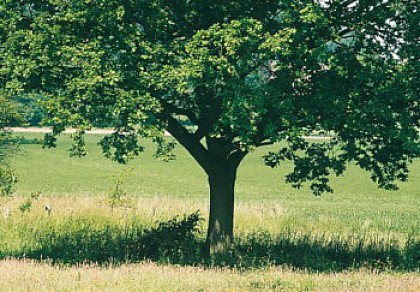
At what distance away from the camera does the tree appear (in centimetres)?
1543

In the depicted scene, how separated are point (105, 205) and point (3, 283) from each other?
37.9 ft

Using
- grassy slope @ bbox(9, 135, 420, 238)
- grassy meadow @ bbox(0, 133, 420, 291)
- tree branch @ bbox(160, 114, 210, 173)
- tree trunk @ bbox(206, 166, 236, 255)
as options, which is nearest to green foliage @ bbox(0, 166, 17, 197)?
grassy meadow @ bbox(0, 133, 420, 291)

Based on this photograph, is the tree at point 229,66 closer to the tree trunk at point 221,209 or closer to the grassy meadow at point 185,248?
the tree trunk at point 221,209

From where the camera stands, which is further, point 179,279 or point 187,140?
point 187,140

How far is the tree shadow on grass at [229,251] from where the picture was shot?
18047mm

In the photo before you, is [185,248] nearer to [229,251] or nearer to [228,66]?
[229,251]

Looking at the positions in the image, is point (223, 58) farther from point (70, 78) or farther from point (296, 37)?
point (70, 78)

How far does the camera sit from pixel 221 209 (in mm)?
19188

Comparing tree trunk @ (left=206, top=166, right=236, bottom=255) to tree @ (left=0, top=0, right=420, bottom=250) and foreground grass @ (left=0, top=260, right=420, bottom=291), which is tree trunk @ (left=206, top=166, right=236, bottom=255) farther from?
foreground grass @ (left=0, top=260, right=420, bottom=291)

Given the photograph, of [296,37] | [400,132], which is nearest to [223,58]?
[296,37]

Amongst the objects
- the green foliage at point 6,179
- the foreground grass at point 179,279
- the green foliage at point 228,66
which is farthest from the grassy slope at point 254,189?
the green foliage at point 228,66

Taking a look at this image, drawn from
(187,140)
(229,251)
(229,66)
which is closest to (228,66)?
(229,66)

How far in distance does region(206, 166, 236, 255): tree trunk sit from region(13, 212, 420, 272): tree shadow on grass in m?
0.31

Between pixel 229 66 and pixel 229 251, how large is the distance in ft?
18.5
